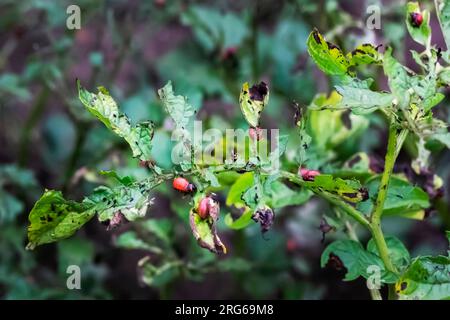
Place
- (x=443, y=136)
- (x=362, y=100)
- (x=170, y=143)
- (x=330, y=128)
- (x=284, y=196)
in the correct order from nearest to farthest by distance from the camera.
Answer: (x=362, y=100) < (x=443, y=136) < (x=284, y=196) < (x=330, y=128) < (x=170, y=143)

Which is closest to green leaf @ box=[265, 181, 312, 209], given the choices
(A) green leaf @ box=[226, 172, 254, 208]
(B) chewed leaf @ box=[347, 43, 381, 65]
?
(A) green leaf @ box=[226, 172, 254, 208]

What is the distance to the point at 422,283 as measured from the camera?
0.94m

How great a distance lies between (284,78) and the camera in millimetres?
1927

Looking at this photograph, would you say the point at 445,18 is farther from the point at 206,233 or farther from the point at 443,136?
the point at 206,233

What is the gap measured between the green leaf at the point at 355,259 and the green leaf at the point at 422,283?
0.04 metres

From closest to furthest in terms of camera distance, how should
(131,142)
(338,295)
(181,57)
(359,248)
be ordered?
(131,142), (359,248), (338,295), (181,57)

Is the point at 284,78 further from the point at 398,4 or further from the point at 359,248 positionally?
the point at 359,248

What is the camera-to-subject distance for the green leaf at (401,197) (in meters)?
1.10

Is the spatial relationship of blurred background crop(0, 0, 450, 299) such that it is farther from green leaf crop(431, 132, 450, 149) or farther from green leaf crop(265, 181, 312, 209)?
green leaf crop(431, 132, 450, 149)

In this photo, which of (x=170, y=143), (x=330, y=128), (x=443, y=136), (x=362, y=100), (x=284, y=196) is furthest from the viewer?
(x=170, y=143)

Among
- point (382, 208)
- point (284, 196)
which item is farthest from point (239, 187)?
point (382, 208)

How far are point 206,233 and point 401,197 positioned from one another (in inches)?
13.9
